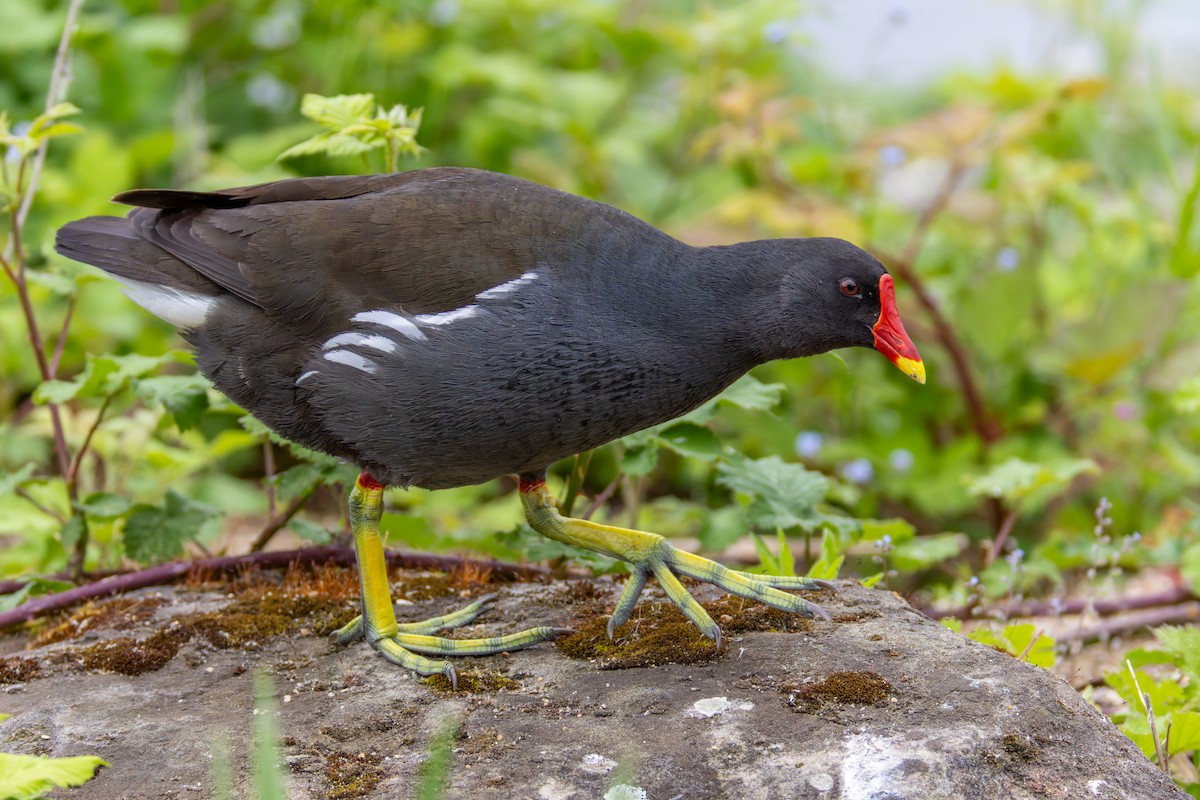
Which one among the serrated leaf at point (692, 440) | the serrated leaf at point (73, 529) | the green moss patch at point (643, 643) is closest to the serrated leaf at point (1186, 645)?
the green moss patch at point (643, 643)

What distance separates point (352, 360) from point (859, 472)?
8.60 feet

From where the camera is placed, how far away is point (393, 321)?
3.04m

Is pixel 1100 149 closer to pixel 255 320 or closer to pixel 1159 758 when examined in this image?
pixel 1159 758

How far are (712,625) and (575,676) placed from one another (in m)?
0.35

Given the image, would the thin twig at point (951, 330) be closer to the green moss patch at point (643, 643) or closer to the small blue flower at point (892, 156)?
the small blue flower at point (892, 156)

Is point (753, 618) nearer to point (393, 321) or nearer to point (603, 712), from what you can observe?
point (603, 712)

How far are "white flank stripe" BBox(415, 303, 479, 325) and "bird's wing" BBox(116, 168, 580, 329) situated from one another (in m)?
0.02

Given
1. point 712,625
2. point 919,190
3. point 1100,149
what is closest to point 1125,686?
point 712,625

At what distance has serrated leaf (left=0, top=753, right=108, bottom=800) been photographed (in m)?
2.07

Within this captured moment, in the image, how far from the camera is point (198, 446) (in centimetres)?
443

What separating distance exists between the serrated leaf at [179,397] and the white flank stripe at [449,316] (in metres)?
0.91

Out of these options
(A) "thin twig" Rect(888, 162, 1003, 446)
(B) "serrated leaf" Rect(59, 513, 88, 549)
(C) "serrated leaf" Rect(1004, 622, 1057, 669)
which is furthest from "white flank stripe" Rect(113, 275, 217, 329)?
(A) "thin twig" Rect(888, 162, 1003, 446)

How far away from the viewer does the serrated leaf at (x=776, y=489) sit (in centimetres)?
365

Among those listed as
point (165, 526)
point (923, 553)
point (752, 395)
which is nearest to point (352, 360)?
point (165, 526)
